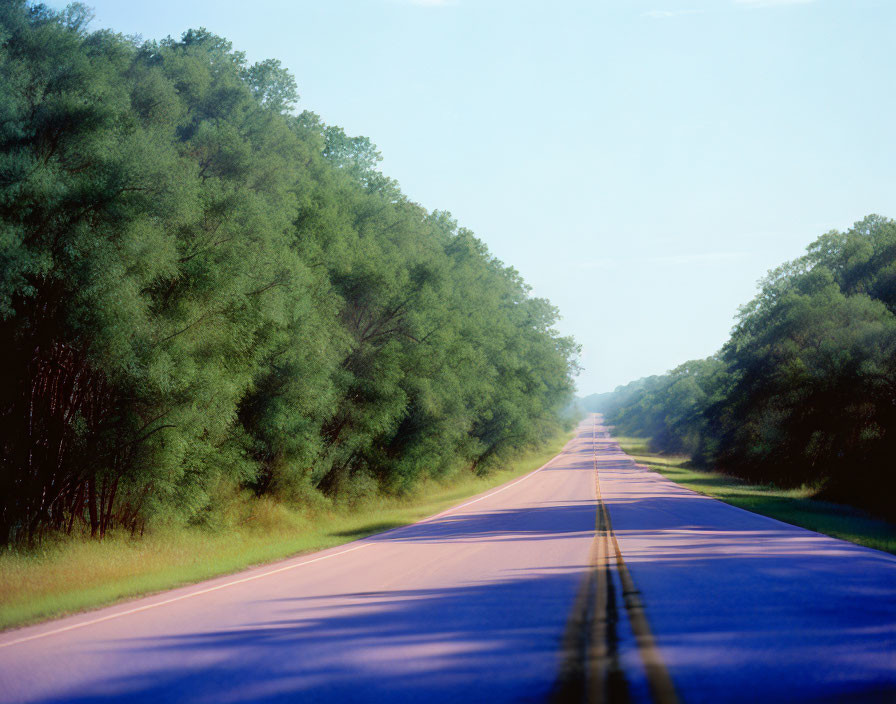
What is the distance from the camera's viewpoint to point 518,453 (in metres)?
72.9

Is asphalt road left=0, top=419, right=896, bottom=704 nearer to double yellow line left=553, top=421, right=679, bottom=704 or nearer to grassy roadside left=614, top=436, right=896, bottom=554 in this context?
double yellow line left=553, top=421, right=679, bottom=704

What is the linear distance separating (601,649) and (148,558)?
1107cm

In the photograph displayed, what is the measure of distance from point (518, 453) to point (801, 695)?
68.2 metres

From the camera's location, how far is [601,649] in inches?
262

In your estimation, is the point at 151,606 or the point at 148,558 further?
the point at 148,558

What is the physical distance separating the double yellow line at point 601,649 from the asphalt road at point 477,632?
64mm

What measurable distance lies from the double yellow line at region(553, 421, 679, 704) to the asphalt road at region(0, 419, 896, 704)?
0.21 feet

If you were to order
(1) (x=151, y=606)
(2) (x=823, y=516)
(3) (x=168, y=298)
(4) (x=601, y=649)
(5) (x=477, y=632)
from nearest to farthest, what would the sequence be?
(4) (x=601, y=649), (5) (x=477, y=632), (1) (x=151, y=606), (3) (x=168, y=298), (2) (x=823, y=516)

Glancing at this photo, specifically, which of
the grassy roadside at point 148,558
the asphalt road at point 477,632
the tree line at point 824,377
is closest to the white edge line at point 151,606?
the asphalt road at point 477,632

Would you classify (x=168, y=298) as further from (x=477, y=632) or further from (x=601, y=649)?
(x=601, y=649)

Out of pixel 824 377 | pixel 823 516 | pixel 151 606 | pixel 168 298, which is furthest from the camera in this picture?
pixel 824 377

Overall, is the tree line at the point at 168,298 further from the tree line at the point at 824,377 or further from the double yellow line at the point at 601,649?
the tree line at the point at 824,377

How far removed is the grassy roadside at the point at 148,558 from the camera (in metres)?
10.7

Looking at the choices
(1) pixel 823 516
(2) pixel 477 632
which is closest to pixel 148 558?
(2) pixel 477 632
